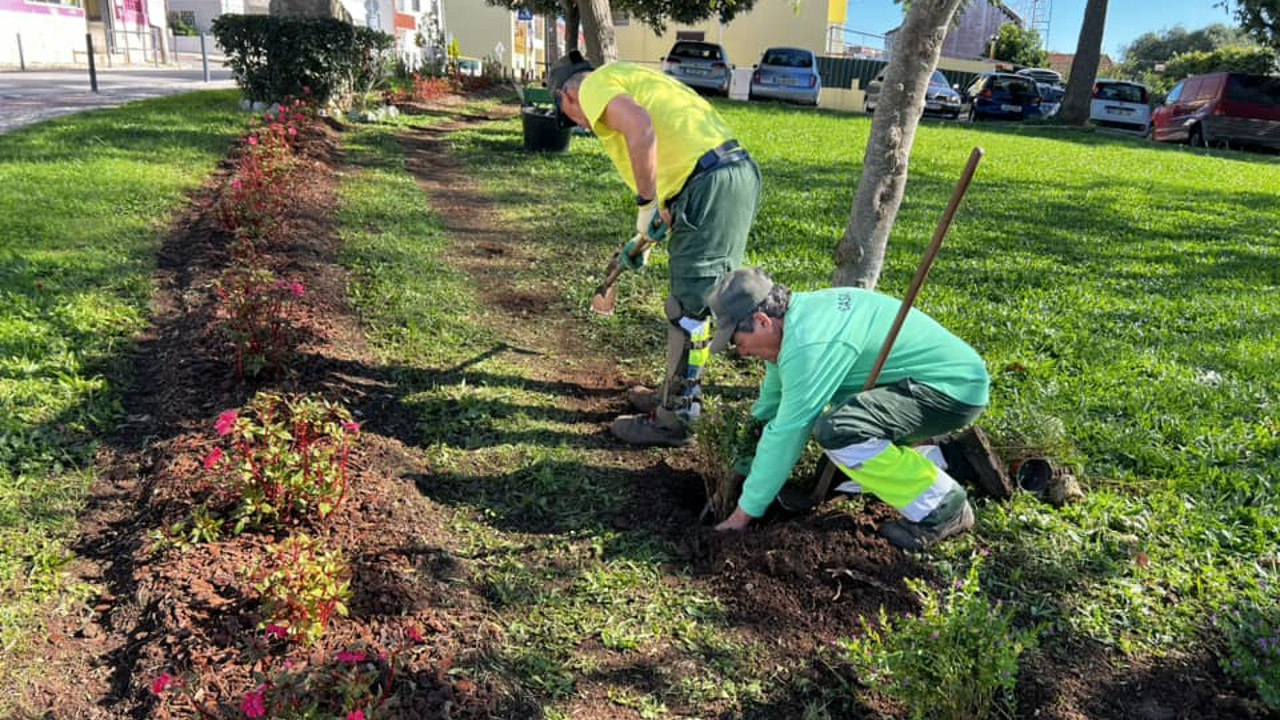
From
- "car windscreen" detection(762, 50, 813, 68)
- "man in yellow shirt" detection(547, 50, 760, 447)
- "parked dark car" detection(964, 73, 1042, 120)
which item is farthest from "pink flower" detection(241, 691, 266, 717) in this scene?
"parked dark car" detection(964, 73, 1042, 120)

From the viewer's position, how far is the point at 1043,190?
32.7 ft

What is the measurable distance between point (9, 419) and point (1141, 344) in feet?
18.6

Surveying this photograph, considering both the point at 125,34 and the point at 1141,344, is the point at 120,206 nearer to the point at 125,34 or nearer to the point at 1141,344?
the point at 1141,344

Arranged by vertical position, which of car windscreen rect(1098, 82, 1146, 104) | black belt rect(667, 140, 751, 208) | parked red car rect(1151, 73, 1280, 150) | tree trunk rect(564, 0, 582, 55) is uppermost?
tree trunk rect(564, 0, 582, 55)

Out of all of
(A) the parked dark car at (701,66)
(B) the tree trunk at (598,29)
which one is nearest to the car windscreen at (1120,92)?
(A) the parked dark car at (701,66)

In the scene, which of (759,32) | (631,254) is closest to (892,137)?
(631,254)

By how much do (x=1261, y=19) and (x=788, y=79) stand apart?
14.0 m

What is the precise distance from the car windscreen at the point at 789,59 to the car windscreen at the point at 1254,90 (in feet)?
31.8

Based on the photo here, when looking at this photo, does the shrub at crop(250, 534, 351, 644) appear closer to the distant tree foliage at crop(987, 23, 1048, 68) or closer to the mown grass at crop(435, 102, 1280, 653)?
the mown grass at crop(435, 102, 1280, 653)

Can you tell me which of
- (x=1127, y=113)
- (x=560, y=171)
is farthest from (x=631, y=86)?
(x=1127, y=113)

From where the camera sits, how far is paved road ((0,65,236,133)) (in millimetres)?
11672

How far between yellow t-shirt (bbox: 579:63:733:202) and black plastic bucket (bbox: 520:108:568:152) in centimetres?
760

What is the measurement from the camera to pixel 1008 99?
2294 cm

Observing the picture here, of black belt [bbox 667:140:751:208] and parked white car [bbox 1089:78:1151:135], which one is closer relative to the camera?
black belt [bbox 667:140:751:208]
